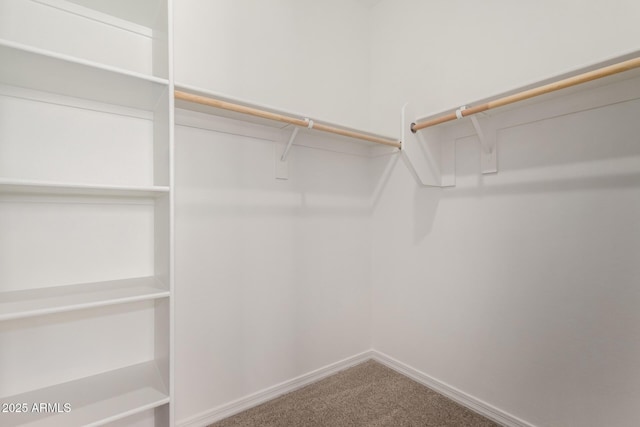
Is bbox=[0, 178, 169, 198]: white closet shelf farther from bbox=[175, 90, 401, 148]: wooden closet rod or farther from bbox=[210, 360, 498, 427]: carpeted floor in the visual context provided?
bbox=[210, 360, 498, 427]: carpeted floor

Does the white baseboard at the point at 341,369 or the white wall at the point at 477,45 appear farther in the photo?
the white baseboard at the point at 341,369

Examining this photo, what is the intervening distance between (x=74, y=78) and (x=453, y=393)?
7.33ft

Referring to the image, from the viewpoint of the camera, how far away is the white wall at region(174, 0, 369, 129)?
1.49m

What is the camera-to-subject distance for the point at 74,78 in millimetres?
1022

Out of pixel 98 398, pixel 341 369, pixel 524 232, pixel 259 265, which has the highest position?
pixel 524 232

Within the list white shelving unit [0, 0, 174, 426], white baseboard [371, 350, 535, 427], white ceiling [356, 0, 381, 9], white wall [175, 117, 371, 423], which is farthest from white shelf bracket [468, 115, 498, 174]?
white shelving unit [0, 0, 174, 426]

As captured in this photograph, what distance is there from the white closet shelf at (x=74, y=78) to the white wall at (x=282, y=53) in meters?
0.35

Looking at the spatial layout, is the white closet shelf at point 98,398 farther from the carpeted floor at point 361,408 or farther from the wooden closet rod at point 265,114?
the wooden closet rod at point 265,114

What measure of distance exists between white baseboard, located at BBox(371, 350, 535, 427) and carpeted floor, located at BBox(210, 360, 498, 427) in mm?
32

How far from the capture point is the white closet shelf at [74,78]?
88 cm

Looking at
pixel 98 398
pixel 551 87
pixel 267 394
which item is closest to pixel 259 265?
pixel 267 394

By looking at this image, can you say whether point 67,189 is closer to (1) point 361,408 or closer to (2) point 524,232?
(1) point 361,408

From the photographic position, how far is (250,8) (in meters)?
1.64

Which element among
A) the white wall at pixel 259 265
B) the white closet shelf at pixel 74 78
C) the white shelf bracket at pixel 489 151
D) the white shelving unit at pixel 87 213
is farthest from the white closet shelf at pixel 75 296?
the white shelf bracket at pixel 489 151
